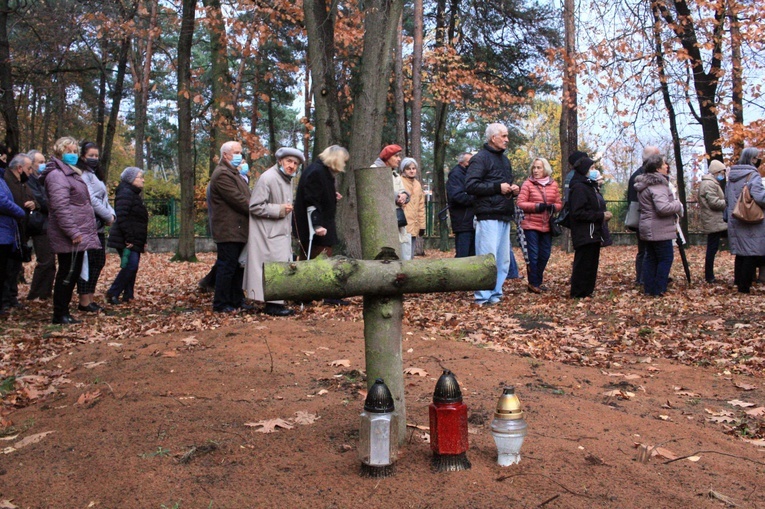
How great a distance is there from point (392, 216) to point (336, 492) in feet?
4.40

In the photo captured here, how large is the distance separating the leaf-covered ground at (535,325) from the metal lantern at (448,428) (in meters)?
3.06

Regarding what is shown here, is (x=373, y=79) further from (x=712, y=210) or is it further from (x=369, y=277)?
(x=369, y=277)

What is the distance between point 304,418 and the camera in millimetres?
4004

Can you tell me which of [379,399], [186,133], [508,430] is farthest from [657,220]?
[186,133]

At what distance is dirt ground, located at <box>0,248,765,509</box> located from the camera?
122 inches

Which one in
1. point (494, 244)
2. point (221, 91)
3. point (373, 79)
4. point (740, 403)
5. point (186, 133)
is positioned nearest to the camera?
point (740, 403)

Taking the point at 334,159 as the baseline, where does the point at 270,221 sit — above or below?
below

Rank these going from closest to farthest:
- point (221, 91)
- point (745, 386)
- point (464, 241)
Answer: point (745, 386)
point (464, 241)
point (221, 91)

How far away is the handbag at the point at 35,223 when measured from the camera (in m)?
9.18

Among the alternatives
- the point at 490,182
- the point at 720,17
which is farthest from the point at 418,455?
the point at 720,17

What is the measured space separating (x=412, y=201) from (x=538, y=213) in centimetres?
196

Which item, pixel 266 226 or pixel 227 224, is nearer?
pixel 266 226

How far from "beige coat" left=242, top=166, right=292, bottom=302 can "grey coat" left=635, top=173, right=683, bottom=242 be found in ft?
15.7

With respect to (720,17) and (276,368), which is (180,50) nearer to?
(720,17)
